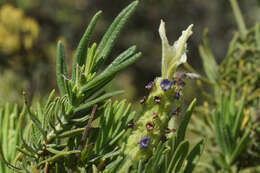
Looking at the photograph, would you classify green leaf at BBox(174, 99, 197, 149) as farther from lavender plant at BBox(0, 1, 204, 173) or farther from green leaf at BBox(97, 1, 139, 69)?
green leaf at BBox(97, 1, 139, 69)

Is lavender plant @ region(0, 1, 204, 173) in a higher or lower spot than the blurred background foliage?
lower

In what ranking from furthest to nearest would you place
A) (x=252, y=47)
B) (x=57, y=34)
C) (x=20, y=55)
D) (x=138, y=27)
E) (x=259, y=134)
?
(x=138, y=27), (x=57, y=34), (x=20, y=55), (x=252, y=47), (x=259, y=134)

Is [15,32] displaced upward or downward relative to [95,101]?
upward

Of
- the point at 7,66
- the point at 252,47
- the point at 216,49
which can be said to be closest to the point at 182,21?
the point at 216,49

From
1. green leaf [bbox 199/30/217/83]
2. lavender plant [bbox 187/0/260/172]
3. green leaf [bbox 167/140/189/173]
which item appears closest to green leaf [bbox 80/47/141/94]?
green leaf [bbox 167/140/189/173]

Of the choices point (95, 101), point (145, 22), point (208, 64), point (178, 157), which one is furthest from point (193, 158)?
point (145, 22)

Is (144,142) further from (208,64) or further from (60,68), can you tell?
(208,64)

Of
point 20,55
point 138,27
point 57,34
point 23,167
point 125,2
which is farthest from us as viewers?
point 138,27

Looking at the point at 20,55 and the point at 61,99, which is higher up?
the point at 20,55

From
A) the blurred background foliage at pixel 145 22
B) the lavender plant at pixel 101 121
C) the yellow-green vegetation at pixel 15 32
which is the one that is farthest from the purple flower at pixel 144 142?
the blurred background foliage at pixel 145 22

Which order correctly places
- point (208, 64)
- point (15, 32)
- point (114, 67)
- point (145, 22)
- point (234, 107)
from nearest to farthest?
point (114, 67) < point (234, 107) < point (208, 64) < point (15, 32) < point (145, 22)

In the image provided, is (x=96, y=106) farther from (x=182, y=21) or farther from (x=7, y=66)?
(x=182, y=21)
